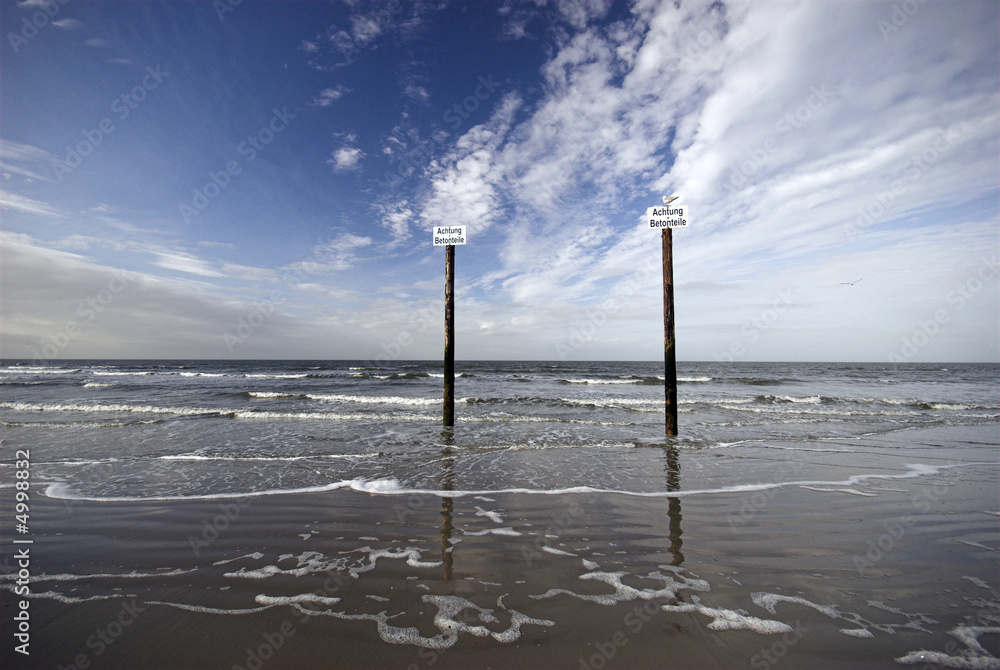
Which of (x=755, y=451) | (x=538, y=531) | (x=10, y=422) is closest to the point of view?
(x=538, y=531)

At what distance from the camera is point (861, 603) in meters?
2.98

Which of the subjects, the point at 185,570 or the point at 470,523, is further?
the point at 470,523

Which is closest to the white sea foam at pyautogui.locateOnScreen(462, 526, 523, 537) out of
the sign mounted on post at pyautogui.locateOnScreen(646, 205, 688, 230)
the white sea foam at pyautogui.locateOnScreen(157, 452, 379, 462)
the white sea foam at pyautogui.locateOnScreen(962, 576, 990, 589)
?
the white sea foam at pyautogui.locateOnScreen(962, 576, 990, 589)

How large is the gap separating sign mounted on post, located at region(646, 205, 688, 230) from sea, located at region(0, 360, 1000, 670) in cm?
481

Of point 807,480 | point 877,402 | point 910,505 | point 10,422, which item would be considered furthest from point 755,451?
point 10,422

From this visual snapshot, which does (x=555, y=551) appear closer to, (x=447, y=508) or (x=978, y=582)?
(x=447, y=508)

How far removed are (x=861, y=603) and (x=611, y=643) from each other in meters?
2.06

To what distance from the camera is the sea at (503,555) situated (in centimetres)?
254

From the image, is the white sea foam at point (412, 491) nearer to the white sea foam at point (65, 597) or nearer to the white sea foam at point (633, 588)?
the white sea foam at point (633, 588)

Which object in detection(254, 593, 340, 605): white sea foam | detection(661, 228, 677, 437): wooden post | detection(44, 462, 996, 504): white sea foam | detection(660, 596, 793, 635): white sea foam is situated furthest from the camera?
detection(661, 228, 677, 437): wooden post

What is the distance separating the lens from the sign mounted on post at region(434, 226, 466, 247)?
9.84 meters

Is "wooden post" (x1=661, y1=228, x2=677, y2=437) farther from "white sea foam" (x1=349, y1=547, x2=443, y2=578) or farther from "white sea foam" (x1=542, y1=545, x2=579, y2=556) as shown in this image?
"white sea foam" (x1=349, y1=547, x2=443, y2=578)

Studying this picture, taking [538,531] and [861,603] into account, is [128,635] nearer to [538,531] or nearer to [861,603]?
[538,531]

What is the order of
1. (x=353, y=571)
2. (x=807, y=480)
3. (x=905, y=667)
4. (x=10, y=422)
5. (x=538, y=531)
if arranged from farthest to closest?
(x=10, y=422) < (x=807, y=480) < (x=538, y=531) < (x=353, y=571) < (x=905, y=667)
